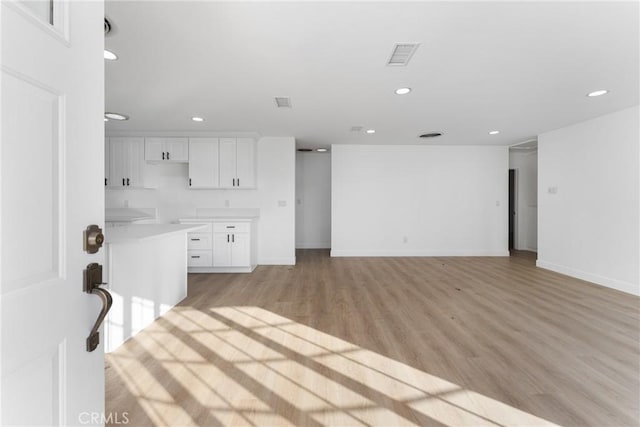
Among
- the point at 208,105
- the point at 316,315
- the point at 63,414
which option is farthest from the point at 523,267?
the point at 63,414

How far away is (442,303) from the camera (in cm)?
337

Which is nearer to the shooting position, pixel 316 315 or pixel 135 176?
pixel 316 315

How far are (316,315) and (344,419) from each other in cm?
144

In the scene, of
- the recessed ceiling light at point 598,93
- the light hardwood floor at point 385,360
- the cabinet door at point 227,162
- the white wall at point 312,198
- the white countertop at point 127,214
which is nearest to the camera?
the light hardwood floor at point 385,360

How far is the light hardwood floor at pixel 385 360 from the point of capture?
1.63 m

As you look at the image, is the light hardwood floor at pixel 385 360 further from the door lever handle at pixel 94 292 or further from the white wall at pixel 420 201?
the white wall at pixel 420 201

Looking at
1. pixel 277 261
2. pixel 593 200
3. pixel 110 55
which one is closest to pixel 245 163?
pixel 277 261

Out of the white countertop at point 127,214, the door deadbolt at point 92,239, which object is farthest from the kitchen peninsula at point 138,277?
the white countertop at point 127,214

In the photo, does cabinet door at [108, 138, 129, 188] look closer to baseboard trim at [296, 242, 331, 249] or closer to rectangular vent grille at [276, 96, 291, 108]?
rectangular vent grille at [276, 96, 291, 108]

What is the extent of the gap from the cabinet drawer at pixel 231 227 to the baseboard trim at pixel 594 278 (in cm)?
545

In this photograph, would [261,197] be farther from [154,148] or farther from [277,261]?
[154,148]

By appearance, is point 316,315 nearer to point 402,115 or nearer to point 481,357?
point 481,357

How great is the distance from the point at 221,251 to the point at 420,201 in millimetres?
4465

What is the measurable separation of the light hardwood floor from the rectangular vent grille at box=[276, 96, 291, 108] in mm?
2490
